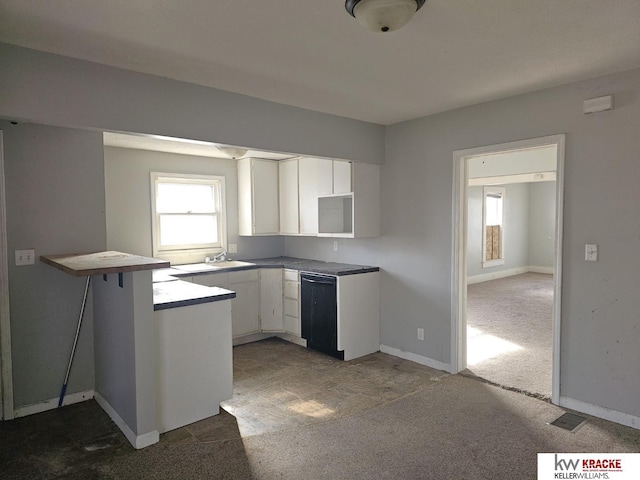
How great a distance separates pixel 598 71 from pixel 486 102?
0.88 meters

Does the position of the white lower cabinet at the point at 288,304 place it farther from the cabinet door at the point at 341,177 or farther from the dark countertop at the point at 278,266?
the cabinet door at the point at 341,177

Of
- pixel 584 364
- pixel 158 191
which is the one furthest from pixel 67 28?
pixel 584 364

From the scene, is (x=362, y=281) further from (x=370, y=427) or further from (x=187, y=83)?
(x=187, y=83)

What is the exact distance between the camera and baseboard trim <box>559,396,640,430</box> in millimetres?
2828

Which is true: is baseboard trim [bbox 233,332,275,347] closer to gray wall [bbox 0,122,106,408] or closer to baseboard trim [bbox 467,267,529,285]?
gray wall [bbox 0,122,106,408]

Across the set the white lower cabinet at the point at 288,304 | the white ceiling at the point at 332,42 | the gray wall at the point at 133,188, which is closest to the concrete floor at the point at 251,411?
the white lower cabinet at the point at 288,304

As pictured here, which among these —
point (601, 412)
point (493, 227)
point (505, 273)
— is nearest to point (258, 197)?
point (601, 412)

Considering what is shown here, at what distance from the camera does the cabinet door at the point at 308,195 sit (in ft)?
16.0

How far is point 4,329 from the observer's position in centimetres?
295

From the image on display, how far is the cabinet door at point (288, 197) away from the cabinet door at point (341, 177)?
2.48 ft

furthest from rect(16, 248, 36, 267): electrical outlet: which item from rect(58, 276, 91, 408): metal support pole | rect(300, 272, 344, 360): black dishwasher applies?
rect(300, 272, 344, 360): black dishwasher

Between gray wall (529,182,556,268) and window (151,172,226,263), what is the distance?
27.5ft

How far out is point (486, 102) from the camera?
3564 mm

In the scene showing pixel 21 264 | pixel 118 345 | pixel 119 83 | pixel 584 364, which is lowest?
pixel 584 364
